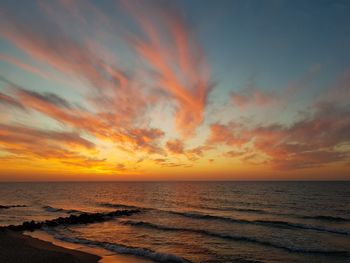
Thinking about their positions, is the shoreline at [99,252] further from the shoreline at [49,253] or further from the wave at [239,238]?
the wave at [239,238]

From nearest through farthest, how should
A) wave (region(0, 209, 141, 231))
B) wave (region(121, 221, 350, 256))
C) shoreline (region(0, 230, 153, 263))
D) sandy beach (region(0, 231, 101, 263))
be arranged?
sandy beach (region(0, 231, 101, 263))
shoreline (region(0, 230, 153, 263))
wave (region(121, 221, 350, 256))
wave (region(0, 209, 141, 231))

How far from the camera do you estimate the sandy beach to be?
754 inches

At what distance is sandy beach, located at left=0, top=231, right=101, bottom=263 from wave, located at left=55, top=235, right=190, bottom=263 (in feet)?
8.62

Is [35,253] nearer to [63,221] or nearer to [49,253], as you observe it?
[49,253]

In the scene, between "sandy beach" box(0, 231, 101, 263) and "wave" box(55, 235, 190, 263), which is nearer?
"sandy beach" box(0, 231, 101, 263)

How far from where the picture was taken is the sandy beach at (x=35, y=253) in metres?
19.1

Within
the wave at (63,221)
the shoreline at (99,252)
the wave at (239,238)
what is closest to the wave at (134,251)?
the shoreline at (99,252)

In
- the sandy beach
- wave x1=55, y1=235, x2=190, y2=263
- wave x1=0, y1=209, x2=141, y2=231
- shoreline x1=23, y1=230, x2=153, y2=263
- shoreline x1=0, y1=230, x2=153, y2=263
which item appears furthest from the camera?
wave x1=0, y1=209, x2=141, y2=231

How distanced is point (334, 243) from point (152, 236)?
18.1 m

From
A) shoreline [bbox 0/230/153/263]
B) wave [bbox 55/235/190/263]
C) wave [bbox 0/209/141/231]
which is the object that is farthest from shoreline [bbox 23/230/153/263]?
wave [bbox 0/209/141/231]

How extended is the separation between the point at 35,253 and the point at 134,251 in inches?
294

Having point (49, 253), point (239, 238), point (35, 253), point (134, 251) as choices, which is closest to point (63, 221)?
point (35, 253)

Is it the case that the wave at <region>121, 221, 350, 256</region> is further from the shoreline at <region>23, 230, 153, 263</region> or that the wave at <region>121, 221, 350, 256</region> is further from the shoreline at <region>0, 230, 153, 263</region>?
the shoreline at <region>0, 230, 153, 263</region>

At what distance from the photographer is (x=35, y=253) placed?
67.8 ft
